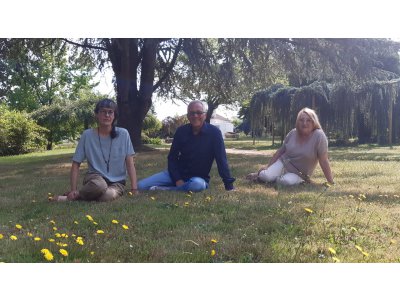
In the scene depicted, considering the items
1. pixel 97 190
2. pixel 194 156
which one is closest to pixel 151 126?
pixel 194 156

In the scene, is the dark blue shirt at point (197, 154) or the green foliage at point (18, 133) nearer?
the dark blue shirt at point (197, 154)

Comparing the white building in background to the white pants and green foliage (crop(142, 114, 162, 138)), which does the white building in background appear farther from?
green foliage (crop(142, 114, 162, 138))

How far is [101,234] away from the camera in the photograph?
2412 millimetres

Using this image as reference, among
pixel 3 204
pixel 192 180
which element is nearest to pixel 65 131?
pixel 3 204

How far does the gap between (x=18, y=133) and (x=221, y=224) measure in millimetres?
4145

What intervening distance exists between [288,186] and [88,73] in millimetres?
3655

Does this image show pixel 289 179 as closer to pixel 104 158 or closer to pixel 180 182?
pixel 180 182

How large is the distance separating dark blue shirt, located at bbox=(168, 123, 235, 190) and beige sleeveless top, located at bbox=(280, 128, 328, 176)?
1.00m

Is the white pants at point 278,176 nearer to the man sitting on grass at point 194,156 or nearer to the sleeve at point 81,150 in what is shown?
the man sitting on grass at point 194,156

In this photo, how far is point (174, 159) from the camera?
13.3ft

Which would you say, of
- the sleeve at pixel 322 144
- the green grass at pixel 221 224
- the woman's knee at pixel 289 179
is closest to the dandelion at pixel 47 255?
the green grass at pixel 221 224

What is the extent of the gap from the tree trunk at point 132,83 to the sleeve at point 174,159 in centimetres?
177

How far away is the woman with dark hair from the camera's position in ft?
11.5

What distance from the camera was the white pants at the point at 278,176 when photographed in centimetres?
438
